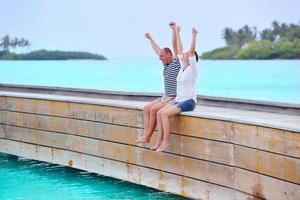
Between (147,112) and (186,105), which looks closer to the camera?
(186,105)

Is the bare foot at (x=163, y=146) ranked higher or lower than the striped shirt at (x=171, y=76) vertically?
lower

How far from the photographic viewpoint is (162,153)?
12242mm

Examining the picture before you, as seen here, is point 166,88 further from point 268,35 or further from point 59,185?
point 268,35

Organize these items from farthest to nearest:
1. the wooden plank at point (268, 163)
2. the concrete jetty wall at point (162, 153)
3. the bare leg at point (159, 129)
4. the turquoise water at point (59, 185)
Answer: the turquoise water at point (59, 185) → the bare leg at point (159, 129) → the concrete jetty wall at point (162, 153) → the wooden plank at point (268, 163)

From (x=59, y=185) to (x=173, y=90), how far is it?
313cm

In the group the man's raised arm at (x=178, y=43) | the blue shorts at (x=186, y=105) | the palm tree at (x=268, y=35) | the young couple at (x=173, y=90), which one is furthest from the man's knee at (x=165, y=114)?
the palm tree at (x=268, y=35)

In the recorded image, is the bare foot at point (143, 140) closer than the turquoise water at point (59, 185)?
Yes

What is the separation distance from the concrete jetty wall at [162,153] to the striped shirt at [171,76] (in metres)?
0.42

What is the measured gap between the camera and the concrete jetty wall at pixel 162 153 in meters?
9.98

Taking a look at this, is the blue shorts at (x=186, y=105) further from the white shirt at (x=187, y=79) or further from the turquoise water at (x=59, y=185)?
the turquoise water at (x=59, y=185)

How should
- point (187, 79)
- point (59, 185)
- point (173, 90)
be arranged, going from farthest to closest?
point (59, 185)
point (173, 90)
point (187, 79)

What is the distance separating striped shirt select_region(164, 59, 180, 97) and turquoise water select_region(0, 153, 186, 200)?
60.8 inches

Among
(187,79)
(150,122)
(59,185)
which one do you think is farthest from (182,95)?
(59,185)

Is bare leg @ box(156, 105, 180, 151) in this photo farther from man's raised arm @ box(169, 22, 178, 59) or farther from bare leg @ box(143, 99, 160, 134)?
man's raised arm @ box(169, 22, 178, 59)
